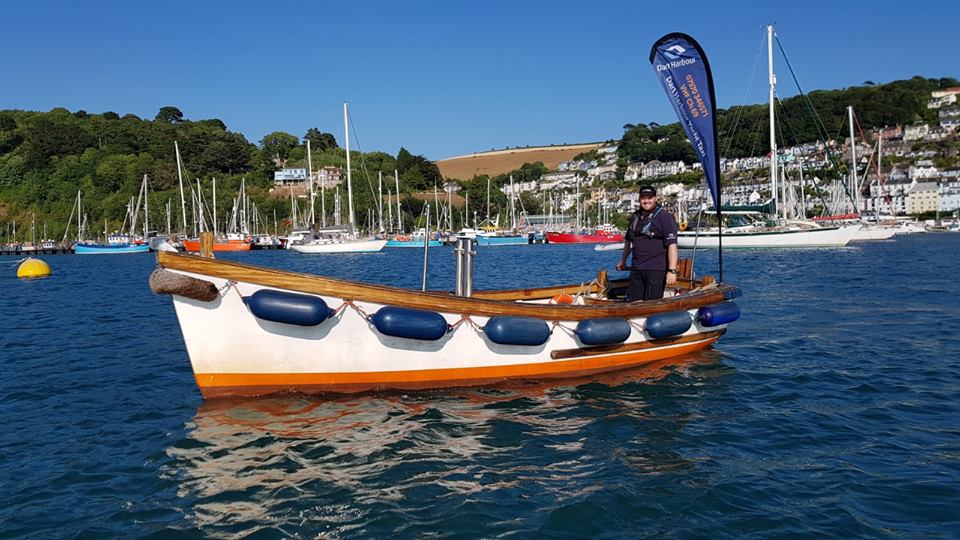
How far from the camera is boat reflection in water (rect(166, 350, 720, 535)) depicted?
221 inches

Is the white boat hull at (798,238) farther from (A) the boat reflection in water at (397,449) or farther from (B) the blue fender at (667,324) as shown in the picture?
(A) the boat reflection in water at (397,449)

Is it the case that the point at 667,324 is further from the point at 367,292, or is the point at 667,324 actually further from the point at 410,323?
the point at 367,292

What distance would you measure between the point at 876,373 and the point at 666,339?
324 cm

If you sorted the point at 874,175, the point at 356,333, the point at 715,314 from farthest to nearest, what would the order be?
the point at 874,175
the point at 715,314
the point at 356,333

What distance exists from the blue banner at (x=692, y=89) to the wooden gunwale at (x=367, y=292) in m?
3.52

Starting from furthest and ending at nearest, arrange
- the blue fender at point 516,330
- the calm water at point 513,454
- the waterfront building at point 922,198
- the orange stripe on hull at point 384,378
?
the waterfront building at point 922,198 < the blue fender at point 516,330 < the orange stripe on hull at point 384,378 < the calm water at point 513,454

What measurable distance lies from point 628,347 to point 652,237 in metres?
1.75

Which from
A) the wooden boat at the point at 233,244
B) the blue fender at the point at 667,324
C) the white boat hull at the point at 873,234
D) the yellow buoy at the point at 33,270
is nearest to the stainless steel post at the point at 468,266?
the blue fender at the point at 667,324

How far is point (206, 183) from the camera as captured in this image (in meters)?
124

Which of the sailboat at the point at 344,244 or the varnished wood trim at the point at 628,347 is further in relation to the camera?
the sailboat at the point at 344,244

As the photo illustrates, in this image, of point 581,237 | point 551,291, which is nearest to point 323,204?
point 581,237

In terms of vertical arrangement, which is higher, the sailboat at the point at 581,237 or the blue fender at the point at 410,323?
the blue fender at the point at 410,323

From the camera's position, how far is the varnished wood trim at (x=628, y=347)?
9.27 meters

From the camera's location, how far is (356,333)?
8.16 metres
